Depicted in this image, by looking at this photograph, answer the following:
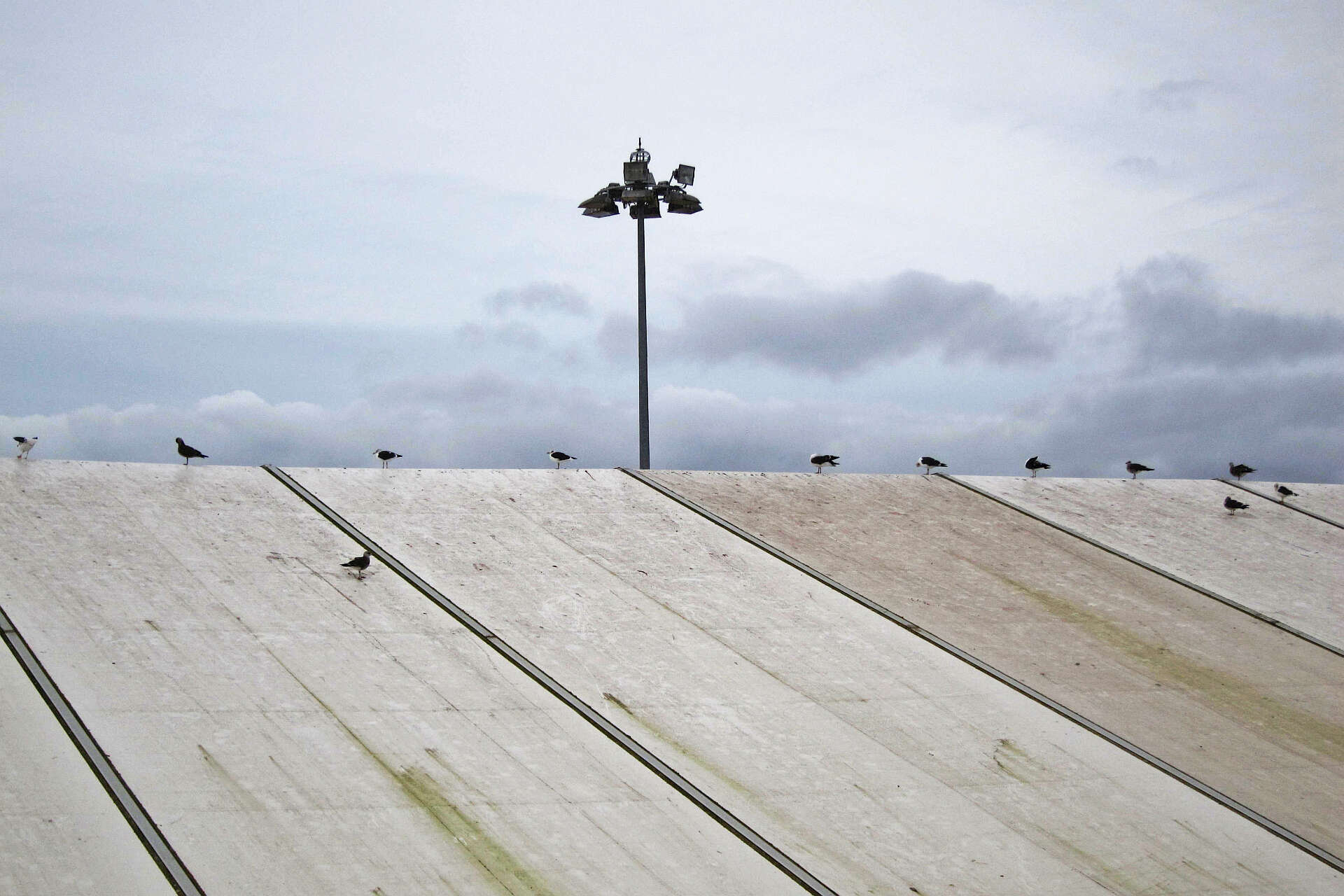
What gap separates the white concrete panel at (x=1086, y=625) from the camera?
10070mm

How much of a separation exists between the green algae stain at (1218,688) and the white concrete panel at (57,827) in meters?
9.08

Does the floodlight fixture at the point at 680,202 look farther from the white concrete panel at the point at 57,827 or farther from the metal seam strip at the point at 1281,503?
the white concrete panel at the point at 57,827

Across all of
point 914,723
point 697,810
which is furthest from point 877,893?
point 914,723

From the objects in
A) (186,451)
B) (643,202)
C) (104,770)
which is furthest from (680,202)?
(104,770)

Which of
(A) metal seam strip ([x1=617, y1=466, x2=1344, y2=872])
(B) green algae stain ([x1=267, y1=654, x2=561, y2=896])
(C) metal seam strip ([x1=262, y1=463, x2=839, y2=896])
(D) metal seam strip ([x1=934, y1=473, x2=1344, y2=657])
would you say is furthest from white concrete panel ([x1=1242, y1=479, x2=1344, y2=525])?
(B) green algae stain ([x1=267, y1=654, x2=561, y2=896])

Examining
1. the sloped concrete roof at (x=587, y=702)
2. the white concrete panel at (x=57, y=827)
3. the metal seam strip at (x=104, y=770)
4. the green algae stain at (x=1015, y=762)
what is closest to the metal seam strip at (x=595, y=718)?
the sloped concrete roof at (x=587, y=702)

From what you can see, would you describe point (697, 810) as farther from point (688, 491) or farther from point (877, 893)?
point (688, 491)

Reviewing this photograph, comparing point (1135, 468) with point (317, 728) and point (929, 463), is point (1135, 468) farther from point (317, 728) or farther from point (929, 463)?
point (317, 728)

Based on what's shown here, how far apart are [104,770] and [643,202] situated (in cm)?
1097

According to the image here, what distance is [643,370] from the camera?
16.1 metres

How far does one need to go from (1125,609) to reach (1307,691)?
6.29ft

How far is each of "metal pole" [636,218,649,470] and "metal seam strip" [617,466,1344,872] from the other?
1.58 metres

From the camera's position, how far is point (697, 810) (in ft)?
25.7

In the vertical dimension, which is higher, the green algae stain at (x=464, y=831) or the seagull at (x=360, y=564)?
the seagull at (x=360, y=564)
